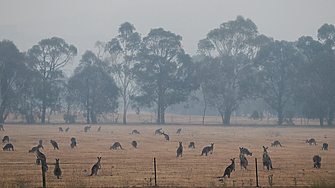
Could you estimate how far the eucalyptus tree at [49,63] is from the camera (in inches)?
3027

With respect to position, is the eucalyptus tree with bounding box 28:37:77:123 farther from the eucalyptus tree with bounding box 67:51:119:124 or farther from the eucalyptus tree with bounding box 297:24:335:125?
the eucalyptus tree with bounding box 297:24:335:125

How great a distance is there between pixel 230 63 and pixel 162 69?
47.6ft

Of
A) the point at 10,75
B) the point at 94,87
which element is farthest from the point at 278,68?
the point at 10,75

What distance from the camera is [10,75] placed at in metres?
74.0

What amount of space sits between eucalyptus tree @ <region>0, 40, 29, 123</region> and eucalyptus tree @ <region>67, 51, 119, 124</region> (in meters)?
10.2

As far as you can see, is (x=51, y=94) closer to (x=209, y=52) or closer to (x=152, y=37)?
(x=152, y=37)

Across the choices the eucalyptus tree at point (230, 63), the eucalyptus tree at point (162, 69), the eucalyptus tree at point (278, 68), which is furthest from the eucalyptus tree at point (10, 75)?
the eucalyptus tree at point (278, 68)

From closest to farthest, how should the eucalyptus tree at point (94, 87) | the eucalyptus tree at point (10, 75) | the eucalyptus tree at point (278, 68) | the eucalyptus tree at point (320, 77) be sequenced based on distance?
1. the eucalyptus tree at point (320, 77)
2. the eucalyptus tree at point (10, 75)
3. the eucalyptus tree at point (278, 68)
4. the eucalyptus tree at point (94, 87)

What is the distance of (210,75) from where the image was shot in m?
76.8

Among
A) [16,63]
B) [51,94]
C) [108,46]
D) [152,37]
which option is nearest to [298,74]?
[152,37]

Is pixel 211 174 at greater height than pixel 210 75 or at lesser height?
lesser

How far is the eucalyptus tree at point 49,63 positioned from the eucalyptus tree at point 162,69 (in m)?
16.7

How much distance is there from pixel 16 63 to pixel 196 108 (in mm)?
72095

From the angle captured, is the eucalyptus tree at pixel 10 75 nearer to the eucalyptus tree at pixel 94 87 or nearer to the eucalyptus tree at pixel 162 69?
the eucalyptus tree at pixel 94 87
